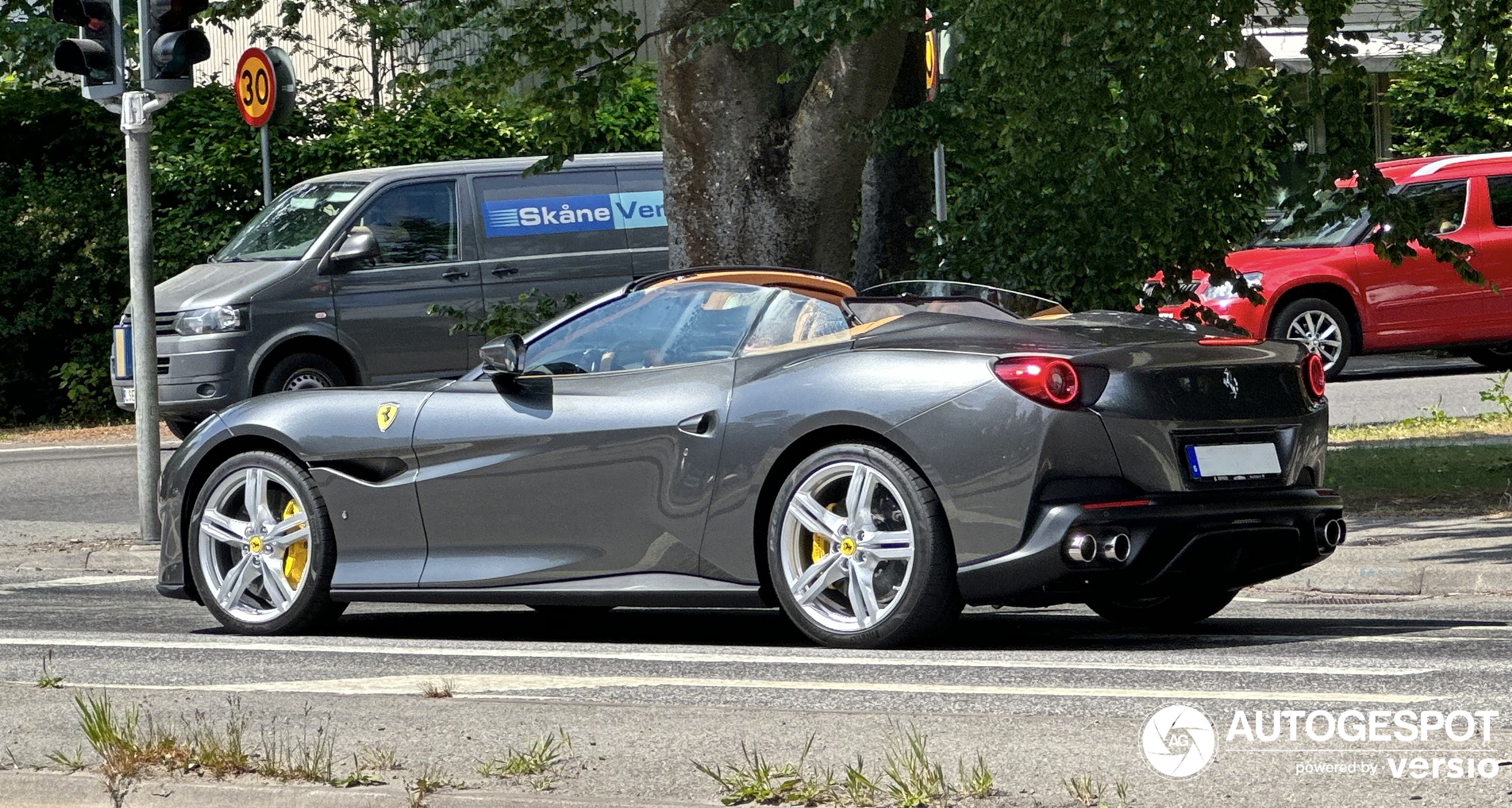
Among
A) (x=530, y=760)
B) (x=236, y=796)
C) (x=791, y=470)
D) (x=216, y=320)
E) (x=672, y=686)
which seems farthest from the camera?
(x=216, y=320)

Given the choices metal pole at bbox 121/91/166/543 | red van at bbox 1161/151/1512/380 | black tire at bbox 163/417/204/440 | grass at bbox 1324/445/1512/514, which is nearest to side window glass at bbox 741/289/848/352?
grass at bbox 1324/445/1512/514

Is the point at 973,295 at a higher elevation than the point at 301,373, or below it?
higher

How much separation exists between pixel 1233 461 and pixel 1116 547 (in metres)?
0.59

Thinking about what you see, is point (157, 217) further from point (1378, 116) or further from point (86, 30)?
point (1378, 116)

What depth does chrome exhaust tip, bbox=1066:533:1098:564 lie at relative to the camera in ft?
20.9

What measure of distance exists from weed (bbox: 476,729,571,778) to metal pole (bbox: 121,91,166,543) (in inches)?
283

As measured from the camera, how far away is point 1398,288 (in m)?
18.8

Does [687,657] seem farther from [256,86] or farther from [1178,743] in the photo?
[256,86]

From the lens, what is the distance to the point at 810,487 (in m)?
6.79

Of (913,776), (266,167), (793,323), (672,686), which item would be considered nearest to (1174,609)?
(793,323)

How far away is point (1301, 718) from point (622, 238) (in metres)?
12.9

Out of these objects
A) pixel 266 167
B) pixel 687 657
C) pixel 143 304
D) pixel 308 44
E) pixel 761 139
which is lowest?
pixel 687 657

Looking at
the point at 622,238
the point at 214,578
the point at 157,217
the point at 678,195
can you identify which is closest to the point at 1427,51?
the point at 622,238

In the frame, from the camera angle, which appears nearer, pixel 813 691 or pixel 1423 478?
pixel 813 691
